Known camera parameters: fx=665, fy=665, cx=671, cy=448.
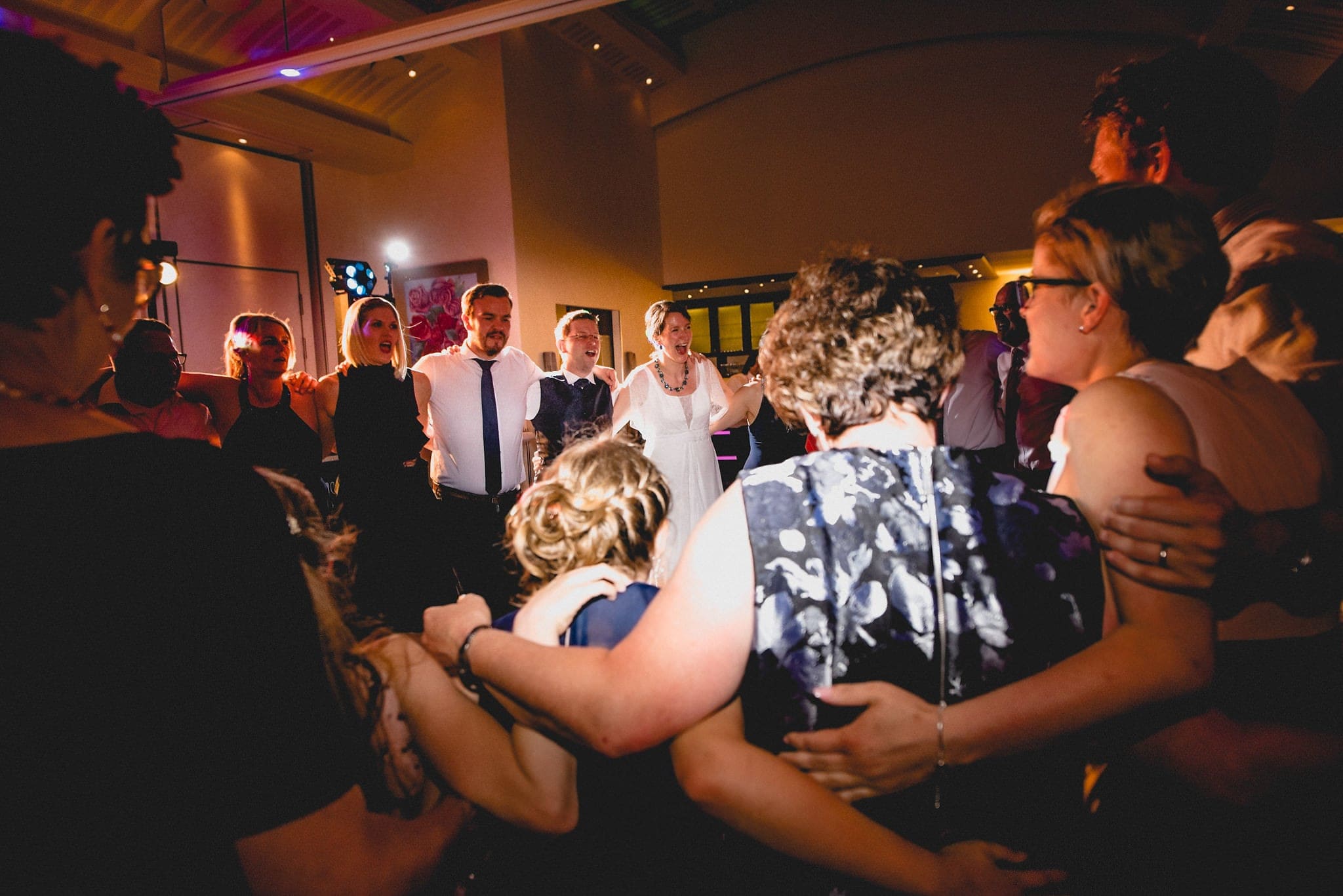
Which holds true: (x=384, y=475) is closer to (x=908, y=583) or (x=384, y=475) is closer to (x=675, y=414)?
(x=675, y=414)

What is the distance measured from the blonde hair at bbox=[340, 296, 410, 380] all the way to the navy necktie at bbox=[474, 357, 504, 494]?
46 centimetres

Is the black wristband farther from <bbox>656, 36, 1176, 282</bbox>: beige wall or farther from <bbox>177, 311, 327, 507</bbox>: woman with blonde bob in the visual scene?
<bbox>656, 36, 1176, 282</bbox>: beige wall

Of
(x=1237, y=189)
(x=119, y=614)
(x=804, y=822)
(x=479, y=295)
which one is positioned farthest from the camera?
(x=479, y=295)

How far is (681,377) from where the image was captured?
404cm

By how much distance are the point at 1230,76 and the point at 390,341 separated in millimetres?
3473

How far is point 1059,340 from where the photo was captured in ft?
3.72

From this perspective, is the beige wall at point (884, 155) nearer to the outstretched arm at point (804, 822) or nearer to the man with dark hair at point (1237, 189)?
the man with dark hair at point (1237, 189)

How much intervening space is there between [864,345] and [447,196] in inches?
317

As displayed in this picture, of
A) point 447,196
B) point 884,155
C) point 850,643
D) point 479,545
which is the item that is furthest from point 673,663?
point 884,155

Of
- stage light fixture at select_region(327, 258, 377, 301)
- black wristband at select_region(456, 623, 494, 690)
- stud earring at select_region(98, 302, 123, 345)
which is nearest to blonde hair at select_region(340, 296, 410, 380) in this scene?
black wristband at select_region(456, 623, 494, 690)

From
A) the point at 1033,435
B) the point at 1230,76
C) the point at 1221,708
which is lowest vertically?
the point at 1221,708

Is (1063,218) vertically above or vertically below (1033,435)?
above

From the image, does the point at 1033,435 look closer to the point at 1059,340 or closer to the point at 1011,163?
the point at 1059,340

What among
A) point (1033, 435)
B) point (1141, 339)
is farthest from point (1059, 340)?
point (1033, 435)
